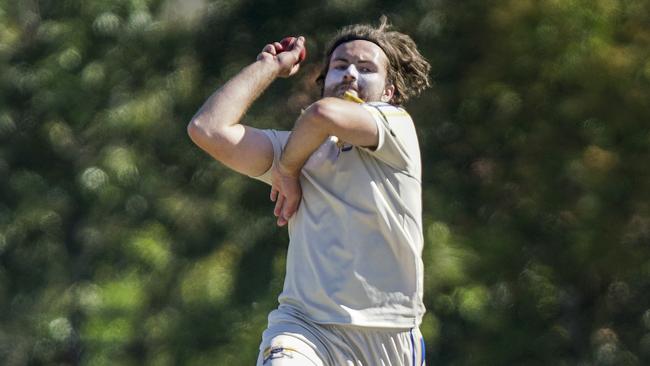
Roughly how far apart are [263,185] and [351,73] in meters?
3.53

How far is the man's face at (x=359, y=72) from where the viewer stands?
14.4ft

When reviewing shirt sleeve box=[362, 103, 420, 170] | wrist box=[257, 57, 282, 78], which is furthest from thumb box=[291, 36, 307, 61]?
shirt sleeve box=[362, 103, 420, 170]

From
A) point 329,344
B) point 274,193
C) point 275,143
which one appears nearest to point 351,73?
point 275,143

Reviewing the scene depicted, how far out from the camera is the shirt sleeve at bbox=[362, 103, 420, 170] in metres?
4.11

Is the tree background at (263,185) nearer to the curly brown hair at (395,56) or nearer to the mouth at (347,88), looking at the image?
the curly brown hair at (395,56)

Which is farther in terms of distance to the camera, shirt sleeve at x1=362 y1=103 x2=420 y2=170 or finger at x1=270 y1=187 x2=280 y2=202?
finger at x1=270 y1=187 x2=280 y2=202

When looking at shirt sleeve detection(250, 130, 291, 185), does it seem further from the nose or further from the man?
the nose

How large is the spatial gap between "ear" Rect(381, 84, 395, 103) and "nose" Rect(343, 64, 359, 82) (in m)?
0.15

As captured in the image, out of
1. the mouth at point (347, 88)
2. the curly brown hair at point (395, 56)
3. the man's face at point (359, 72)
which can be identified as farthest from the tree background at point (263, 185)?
the mouth at point (347, 88)

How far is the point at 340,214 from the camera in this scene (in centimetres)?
412

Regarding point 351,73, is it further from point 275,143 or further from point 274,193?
point 274,193

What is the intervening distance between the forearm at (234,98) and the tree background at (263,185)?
3196mm

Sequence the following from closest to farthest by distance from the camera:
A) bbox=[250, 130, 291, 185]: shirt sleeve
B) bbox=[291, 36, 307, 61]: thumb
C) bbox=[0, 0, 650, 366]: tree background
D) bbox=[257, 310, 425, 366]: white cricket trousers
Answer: bbox=[257, 310, 425, 366]: white cricket trousers < bbox=[250, 130, 291, 185]: shirt sleeve < bbox=[291, 36, 307, 61]: thumb < bbox=[0, 0, 650, 366]: tree background

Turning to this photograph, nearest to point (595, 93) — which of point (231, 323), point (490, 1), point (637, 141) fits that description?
point (637, 141)
